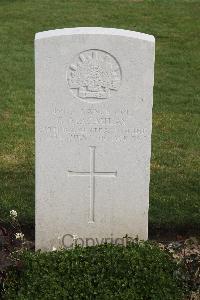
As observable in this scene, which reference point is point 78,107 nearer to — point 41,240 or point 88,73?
point 88,73

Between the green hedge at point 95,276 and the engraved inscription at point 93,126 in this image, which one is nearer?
the green hedge at point 95,276

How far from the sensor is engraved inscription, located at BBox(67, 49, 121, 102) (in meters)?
5.56

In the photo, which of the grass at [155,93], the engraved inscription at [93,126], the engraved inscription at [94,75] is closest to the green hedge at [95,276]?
the engraved inscription at [93,126]

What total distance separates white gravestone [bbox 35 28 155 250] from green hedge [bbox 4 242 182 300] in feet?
1.51

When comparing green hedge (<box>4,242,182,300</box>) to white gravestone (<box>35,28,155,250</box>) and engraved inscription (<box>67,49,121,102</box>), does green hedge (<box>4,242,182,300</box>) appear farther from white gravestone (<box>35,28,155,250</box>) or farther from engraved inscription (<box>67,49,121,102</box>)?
engraved inscription (<box>67,49,121,102</box>)

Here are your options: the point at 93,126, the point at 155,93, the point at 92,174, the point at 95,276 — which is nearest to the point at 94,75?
the point at 93,126

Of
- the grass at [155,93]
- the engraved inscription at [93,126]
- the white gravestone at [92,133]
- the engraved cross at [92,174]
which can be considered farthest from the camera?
the grass at [155,93]

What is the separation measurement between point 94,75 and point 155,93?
5.69 meters

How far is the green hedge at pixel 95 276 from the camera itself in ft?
17.2

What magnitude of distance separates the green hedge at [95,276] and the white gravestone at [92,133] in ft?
1.51

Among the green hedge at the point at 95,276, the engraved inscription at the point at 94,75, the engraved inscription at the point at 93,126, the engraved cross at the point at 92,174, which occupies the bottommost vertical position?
the green hedge at the point at 95,276

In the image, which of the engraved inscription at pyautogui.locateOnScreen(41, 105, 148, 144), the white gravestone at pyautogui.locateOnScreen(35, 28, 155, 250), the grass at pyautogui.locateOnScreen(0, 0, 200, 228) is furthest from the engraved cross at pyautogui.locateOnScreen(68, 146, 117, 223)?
the grass at pyautogui.locateOnScreen(0, 0, 200, 228)

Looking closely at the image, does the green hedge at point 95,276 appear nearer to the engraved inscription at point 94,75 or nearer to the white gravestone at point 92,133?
the white gravestone at point 92,133

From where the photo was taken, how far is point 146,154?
580cm
